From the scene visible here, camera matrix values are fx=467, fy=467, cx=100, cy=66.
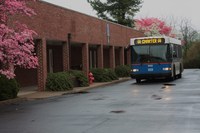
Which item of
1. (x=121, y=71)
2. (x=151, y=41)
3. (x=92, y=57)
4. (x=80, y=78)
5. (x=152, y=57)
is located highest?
(x=151, y=41)

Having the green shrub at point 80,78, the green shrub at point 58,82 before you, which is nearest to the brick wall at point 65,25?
the green shrub at point 80,78

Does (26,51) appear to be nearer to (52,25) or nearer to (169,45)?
(52,25)

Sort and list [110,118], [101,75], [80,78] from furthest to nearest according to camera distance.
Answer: [101,75] → [80,78] → [110,118]

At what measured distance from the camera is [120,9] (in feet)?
216

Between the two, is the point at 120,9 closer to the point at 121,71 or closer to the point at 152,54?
the point at 121,71

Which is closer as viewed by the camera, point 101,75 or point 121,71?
point 101,75

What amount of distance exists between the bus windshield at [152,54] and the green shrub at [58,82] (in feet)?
21.7

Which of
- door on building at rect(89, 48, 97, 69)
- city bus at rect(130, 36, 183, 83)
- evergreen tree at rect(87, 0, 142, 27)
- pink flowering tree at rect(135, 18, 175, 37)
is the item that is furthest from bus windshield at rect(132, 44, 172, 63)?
pink flowering tree at rect(135, 18, 175, 37)

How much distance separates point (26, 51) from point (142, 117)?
6.12 meters

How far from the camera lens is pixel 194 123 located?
37.7 ft

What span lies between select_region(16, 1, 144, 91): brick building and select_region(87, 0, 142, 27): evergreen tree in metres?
19.6

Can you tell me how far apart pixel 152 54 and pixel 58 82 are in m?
7.98

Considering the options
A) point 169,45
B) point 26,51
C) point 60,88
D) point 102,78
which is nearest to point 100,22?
point 102,78

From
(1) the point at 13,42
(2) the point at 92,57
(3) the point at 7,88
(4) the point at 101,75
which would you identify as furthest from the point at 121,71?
(1) the point at 13,42
